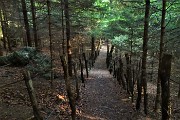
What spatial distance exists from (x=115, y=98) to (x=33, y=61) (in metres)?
6.54

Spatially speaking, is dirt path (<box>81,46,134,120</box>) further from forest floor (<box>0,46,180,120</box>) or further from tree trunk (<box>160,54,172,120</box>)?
tree trunk (<box>160,54,172,120</box>)

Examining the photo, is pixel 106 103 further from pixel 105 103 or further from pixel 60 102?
pixel 60 102

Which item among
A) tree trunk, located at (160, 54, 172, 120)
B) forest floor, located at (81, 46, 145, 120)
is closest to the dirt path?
forest floor, located at (81, 46, 145, 120)

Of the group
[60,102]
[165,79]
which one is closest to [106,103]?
[60,102]

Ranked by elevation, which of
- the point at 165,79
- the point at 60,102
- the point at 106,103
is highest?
the point at 165,79

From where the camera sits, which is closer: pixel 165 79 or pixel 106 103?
pixel 165 79

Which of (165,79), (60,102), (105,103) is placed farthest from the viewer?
(105,103)

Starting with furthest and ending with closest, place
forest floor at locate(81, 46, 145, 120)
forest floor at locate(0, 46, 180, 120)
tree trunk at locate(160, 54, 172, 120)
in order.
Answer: forest floor at locate(81, 46, 145, 120) → forest floor at locate(0, 46, 180, 120) → tree trunk at locate(160, 54, 172, 120)

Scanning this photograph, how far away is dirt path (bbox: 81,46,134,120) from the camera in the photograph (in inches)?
479

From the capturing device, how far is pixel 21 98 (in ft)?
34.9

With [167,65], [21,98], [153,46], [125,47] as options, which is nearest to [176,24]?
[153,46]

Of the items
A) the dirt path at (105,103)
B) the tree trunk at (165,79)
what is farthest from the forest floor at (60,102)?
the tree trunk at (165,79)

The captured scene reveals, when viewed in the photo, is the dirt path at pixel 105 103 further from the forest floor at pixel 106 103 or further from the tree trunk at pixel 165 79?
the tree trunk at pixel 165 79

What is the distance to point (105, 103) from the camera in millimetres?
14422
